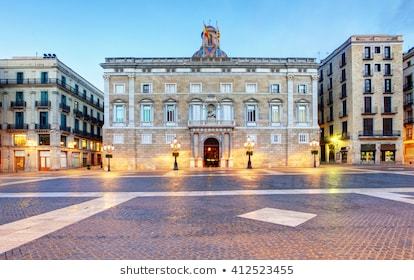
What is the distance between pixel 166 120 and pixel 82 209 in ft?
95.7

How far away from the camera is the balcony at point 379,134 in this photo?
4294 cm

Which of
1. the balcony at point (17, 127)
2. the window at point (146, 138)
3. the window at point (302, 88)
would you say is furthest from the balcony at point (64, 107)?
the window at point (302, 88)

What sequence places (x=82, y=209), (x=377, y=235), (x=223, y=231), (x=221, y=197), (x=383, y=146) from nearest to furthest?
(x=377, y=235) → (x=223, y=231) → (x=82, y=209) → (x=221, y=197) → (x=383, y=146)

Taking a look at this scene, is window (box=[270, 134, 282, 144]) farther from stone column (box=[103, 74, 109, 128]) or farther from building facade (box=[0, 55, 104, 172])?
building facade (box=[0, 55, 104, 172])

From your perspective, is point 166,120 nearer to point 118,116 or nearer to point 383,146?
point 118,116

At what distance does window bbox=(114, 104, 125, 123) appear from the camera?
37.2 m

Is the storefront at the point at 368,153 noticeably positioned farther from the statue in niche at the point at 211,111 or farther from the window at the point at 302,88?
the statue in niche at the point at 211,111

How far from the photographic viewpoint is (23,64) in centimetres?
3844

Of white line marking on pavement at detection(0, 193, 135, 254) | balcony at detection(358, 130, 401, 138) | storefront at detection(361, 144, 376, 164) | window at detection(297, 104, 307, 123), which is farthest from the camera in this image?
storefront at detection(361, 144, 376, 164)

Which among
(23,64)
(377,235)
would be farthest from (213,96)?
(377,235)

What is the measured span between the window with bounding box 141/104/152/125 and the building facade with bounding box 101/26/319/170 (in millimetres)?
135

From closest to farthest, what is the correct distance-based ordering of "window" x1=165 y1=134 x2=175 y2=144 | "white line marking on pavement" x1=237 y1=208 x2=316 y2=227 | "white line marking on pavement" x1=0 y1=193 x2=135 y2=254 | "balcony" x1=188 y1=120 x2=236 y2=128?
"white line marking on pavement" x1=0 y1=193 x2=135 y2=254, "white line marking on pavement" x1=237 y1=208 x2=316 y2=227, "balcony" x1=188 y1=120 x2=236 y2=128, "window" x1=165 y1=134 x2=175 y2=144

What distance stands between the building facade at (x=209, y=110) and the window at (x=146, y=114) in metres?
0.13

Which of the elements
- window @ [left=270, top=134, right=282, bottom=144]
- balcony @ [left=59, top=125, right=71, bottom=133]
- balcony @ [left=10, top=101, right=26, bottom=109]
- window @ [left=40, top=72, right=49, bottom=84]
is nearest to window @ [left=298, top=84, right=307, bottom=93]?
window @ [left=270, top=134, right=282, bottom=144]
